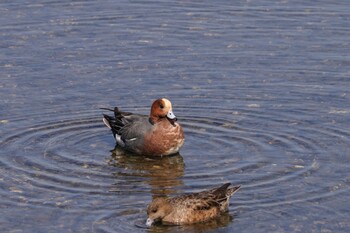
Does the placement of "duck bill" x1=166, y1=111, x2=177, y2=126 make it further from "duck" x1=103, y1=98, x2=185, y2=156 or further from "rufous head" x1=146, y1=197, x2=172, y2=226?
"rufous head" x1=146, y1=197, x2=172, y2=226

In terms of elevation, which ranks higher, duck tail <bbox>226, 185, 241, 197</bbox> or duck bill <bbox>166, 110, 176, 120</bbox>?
duck bill <bbox>166, 110, 176, 120</bbox>

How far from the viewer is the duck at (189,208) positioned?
540 inches

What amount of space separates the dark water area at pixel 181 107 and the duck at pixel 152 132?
18 centimetres

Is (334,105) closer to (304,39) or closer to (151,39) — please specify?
(304,39)

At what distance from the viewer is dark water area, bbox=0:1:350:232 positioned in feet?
46.9

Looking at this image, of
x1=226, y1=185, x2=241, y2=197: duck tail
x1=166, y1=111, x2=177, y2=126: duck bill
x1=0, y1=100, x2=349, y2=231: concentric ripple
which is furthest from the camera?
x1=166, y1=111, x2=177, y2=126: duck bill

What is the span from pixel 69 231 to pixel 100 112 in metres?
5.14

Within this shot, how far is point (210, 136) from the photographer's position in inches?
679

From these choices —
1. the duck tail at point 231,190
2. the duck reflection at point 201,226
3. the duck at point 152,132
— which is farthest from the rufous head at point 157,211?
the duck at point 152,132

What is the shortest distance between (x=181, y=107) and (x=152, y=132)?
5.35 feet

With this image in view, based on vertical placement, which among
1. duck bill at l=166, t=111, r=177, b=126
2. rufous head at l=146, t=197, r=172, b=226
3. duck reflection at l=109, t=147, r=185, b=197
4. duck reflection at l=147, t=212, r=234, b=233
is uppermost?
duck bill at l=166, t=111, r=177, b=126

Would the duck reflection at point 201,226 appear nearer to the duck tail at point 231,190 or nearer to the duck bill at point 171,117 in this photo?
the duck tail at point 231,190

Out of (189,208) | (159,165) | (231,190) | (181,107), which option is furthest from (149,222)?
(181,107)

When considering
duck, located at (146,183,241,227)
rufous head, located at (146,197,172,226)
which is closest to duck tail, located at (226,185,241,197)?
duck, located at (146,183,241,227)
